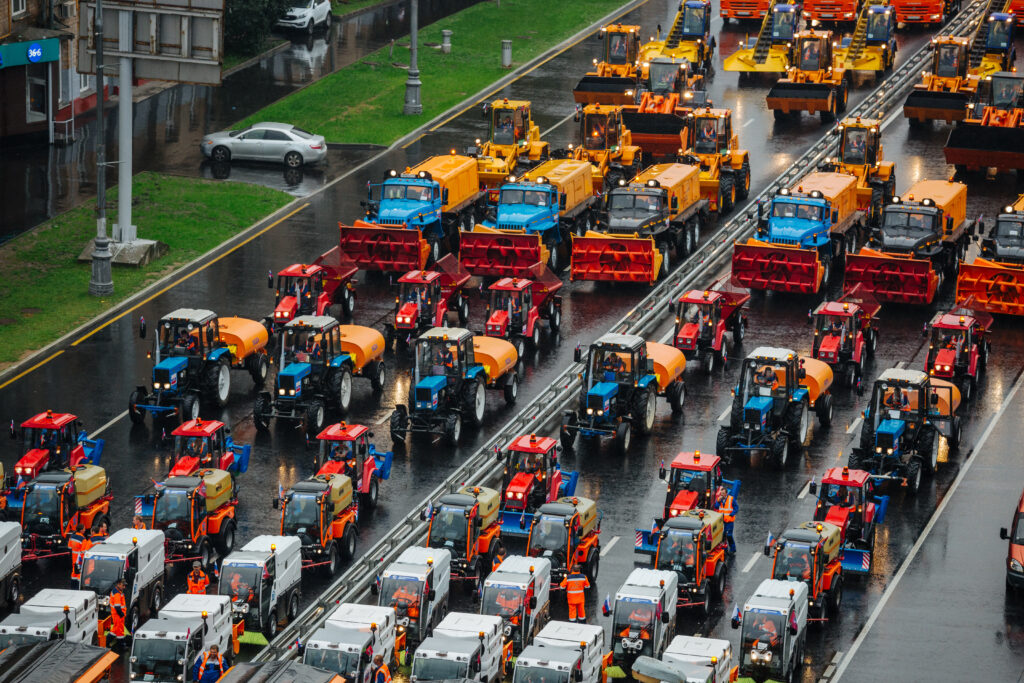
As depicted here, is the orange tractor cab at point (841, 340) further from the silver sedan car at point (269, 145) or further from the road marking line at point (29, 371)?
the silver sedan car at point (269, 145)

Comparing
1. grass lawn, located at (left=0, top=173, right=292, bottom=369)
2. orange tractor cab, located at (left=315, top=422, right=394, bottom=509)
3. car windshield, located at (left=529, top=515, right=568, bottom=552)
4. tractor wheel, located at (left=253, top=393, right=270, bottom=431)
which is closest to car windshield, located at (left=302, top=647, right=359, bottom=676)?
car windshield, located at (left=529, top=515, right=568, bottom=552)

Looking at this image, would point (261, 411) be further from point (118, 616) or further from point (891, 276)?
point (891, 276)

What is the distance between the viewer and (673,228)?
6481 centimetres

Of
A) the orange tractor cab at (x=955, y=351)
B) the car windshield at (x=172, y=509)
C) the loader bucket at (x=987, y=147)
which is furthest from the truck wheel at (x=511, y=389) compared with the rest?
the loader bucket at (x=987, y=147)

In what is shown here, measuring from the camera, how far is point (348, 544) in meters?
43.8

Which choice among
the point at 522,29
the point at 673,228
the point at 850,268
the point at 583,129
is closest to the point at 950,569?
the point at 850,268

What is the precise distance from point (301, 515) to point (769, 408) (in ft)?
43.2

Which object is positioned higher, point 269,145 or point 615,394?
point 615,394

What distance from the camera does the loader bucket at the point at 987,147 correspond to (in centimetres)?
7281

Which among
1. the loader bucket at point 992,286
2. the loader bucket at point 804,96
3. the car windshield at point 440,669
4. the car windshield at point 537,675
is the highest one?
the loader bucket at point 804,96

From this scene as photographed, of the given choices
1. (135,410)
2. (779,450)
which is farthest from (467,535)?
(135,410)

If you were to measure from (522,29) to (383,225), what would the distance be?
32266 millimetres

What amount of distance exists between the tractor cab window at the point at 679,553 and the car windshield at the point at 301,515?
24.4 ft

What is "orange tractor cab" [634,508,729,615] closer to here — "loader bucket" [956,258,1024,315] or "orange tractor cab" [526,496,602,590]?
"orange tractor cab" [526,496,602,590]
